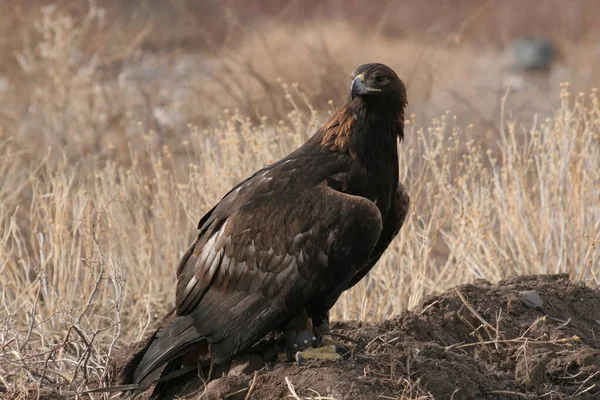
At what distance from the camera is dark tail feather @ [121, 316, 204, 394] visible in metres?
4.98

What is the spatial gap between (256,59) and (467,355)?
11.9 meters

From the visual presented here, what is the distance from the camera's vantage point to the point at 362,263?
488 centimetres

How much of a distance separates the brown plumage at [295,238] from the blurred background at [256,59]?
1.94 metres

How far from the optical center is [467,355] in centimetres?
533

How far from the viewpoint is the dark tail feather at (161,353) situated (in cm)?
498

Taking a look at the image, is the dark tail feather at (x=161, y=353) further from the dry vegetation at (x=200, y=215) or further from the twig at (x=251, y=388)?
the twig at (x=251, y=388)

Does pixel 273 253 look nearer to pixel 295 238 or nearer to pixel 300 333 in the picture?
pixel 295 238

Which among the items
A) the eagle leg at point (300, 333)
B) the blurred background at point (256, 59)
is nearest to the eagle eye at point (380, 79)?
the eagle leg at point (300, 333)

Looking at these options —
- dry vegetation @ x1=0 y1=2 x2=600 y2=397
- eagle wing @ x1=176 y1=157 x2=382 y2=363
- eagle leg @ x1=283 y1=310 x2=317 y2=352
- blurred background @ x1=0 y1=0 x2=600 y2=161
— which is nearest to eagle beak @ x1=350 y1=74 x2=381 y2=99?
eagle wing @ x1=176 y1=157 x2=382 y2=363

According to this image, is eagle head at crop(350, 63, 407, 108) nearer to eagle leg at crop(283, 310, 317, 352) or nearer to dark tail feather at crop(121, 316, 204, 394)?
eagle leg at crop(283, 310, 317, 352)

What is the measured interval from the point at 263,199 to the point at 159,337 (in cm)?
84

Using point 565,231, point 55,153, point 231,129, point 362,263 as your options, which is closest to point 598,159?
point 565,231

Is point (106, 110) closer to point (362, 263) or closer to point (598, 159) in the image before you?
point (598, 159)

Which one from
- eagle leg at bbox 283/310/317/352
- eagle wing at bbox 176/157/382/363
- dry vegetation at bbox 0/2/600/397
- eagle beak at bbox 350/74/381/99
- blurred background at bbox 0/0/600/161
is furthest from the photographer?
blurred background at bbox 0/0/600/161
